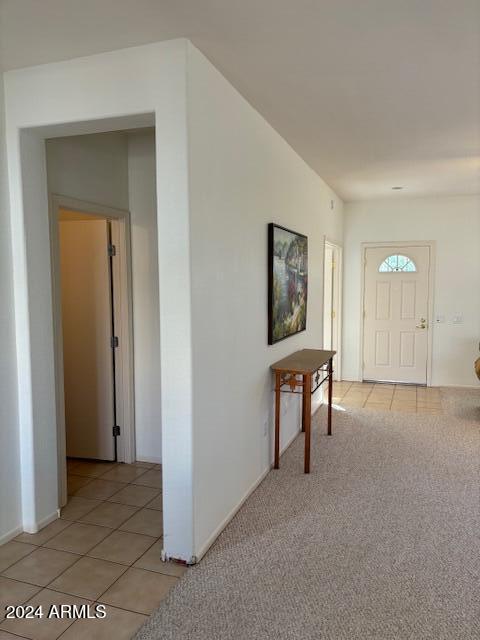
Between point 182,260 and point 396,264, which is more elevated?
point 396,264

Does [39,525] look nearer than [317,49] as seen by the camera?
No

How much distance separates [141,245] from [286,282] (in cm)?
120

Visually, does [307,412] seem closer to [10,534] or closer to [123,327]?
[123,327]

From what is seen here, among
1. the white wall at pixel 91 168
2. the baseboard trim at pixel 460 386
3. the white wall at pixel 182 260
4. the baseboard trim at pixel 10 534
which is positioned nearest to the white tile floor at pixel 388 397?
the baseboard trim at pixel 460 386

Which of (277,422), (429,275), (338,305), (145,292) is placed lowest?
(277,422)

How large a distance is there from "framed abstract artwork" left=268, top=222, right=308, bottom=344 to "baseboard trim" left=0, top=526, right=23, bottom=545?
2.00m

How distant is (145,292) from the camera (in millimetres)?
3893

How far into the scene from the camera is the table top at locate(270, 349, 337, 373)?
3669 millimetres

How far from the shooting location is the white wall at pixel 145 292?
151 inches

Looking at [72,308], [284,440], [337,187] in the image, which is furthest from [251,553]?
[337,187]

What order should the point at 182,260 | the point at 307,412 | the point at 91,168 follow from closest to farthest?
the point at 182,260 → the point at 91,168 → the point at 307,412

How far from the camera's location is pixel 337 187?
19.4 feet

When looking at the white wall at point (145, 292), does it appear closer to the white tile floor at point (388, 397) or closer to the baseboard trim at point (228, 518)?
the baseboard trim at point (228, 518)

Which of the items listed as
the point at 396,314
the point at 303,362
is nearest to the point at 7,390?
the point at 303,362
